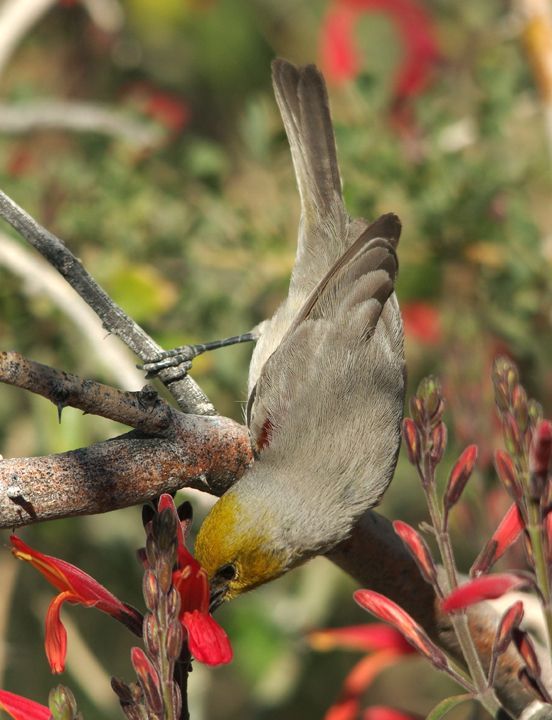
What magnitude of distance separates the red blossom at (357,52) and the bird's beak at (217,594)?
2475 mm

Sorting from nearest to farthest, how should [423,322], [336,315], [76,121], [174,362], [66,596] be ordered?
[66,596], [174,362], [336,315], [76,121], [423,322]

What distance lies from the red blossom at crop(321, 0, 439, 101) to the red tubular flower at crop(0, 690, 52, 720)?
10.1 feet

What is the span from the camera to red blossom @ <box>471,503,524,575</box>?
1504 mm

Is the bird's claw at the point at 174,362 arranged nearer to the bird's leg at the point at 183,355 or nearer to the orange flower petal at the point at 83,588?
the bird's leg at the point at 183,355

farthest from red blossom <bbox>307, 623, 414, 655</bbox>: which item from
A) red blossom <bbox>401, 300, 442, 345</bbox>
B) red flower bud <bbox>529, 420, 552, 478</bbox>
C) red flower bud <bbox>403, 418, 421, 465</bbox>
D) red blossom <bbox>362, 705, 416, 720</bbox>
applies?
red blossom <bbox>401, 300, 442, 345</bbox>

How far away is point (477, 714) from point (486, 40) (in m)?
2.93

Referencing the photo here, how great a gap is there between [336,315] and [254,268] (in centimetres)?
53

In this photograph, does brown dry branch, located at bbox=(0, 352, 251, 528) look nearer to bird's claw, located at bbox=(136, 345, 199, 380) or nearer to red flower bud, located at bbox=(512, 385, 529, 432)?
bird's claw, located at bbox=(136, 345, 199, 380)

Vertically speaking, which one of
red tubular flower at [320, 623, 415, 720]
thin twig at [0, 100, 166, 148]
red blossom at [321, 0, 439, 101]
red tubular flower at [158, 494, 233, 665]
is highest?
red blossom at [321, 0, 439, 101]

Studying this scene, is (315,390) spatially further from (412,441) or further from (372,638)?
(412,441)

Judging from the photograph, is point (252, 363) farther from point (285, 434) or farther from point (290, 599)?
point (290, 599)

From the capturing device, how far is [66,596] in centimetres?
→ 150

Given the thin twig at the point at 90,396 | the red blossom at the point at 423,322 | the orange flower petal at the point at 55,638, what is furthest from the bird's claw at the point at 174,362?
the red blossom at the point at 423,322

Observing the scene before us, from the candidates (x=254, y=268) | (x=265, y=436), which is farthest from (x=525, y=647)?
(x=254, y=268)
